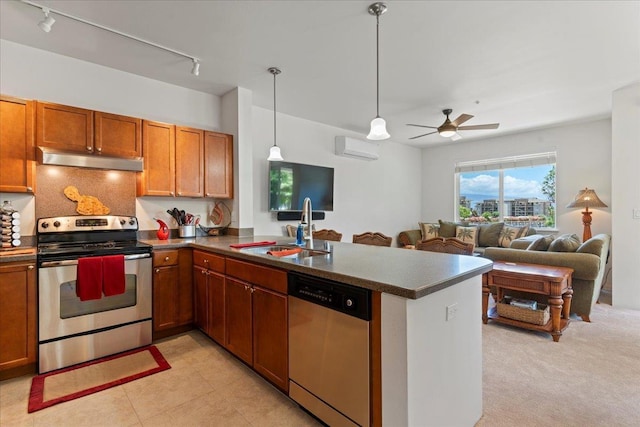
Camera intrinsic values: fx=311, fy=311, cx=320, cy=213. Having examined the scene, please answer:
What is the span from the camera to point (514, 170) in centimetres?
626

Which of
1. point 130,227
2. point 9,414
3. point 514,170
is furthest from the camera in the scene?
point 514,170

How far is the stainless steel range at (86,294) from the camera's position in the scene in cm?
239

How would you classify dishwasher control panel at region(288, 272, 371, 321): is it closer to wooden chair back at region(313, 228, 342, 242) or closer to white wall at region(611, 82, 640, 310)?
wooden chair back at region(313, 228, 342, 242)

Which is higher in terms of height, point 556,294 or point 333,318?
point 333,318

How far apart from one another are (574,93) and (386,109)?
7.82 feet

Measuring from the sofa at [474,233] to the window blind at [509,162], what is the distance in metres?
1.20

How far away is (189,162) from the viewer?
345cm

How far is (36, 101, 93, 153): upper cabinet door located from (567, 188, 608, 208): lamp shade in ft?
21.9

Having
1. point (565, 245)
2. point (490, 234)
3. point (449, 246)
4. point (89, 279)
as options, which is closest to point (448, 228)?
point (490, 234)

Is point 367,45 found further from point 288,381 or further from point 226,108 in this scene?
point 288,381

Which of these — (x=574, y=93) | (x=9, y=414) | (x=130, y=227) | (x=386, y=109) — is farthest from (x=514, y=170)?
(x=9, y=414)

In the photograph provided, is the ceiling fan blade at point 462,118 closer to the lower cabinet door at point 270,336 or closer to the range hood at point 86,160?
the lower cabinet door at point 270,336

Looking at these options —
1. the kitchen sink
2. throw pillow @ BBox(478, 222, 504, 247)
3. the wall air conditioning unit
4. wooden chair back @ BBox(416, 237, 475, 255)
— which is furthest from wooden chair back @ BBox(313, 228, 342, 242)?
throw pillow @ BBox(478, 222, 504, 247)

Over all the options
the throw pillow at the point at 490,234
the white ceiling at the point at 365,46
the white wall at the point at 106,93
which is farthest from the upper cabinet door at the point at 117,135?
the throw pillow at the point at 490,234
